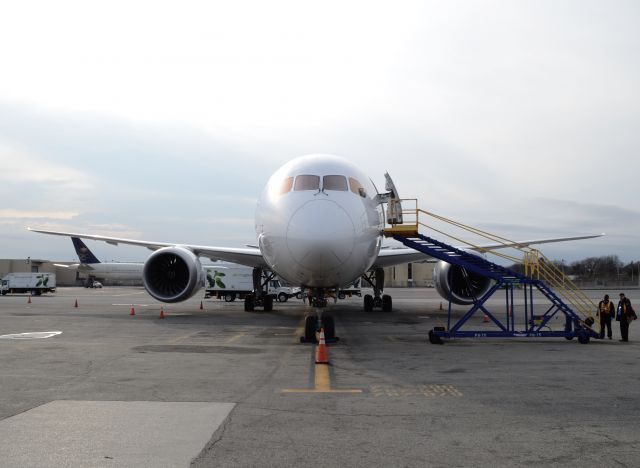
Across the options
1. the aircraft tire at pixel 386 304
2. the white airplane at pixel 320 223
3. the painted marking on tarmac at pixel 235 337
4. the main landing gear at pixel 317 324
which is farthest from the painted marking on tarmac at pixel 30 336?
the aircraft tire at pixel 386 304

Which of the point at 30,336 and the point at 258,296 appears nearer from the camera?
the point at 30,336

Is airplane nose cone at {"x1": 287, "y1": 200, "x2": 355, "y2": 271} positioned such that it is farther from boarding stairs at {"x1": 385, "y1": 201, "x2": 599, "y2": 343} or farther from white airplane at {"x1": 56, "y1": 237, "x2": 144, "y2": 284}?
white airplane at {"x1": 56, "y1": 237, "x2": 144, "y2": 284}

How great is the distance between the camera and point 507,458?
4.43 meters

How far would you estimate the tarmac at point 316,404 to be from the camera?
4.54m

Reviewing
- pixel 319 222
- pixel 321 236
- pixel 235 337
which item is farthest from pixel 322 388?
pixel 235 337

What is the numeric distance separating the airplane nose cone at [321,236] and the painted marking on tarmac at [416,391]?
3.89m

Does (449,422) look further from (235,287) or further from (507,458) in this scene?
(235,287)

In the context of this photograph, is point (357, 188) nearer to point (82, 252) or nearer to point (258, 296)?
point (258, 296)

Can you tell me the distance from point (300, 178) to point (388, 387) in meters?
6.25

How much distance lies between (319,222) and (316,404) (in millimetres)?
5152

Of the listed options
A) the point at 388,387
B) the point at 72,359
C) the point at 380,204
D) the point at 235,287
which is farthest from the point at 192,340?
the point at 235,287

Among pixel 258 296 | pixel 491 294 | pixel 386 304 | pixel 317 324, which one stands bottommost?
pixel 386 304

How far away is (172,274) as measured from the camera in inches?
779

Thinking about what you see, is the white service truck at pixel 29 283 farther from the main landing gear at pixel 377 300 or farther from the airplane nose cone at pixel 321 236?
the airplane nose cone at pixel 321 236
